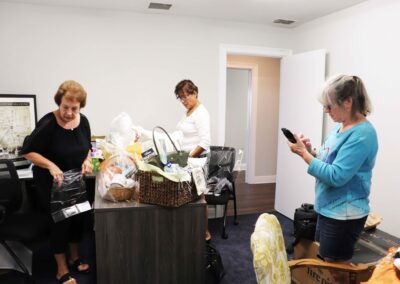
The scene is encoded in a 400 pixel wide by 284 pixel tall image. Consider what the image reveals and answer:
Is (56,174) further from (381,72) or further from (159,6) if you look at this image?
(381,72)

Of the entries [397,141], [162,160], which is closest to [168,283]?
[162,160]

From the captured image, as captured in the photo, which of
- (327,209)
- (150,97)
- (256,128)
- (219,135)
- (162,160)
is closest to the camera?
(327,209)

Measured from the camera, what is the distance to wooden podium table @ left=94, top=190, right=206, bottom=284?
1.63m

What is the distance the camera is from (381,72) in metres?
2.69

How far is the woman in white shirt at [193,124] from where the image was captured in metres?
2.68

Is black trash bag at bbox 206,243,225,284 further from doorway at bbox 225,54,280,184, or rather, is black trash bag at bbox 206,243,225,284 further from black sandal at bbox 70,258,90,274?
doorway at bbox 225,54,280,184

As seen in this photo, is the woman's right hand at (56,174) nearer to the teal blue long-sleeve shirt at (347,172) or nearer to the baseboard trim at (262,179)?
the teal blue long-sleeve shirt at (347,172)

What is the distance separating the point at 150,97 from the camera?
11.2 ft

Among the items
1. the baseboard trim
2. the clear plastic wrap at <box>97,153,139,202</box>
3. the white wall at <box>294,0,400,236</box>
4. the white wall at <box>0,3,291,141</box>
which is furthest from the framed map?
the baseboard trim

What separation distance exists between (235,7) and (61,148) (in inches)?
82.3

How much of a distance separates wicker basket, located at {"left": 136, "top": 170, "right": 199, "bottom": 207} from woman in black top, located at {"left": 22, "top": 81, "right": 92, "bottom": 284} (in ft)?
2.24

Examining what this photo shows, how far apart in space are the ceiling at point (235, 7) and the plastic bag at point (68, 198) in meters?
1.75

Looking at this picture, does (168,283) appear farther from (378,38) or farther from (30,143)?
(378,38)

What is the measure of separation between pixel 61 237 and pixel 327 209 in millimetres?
1772
